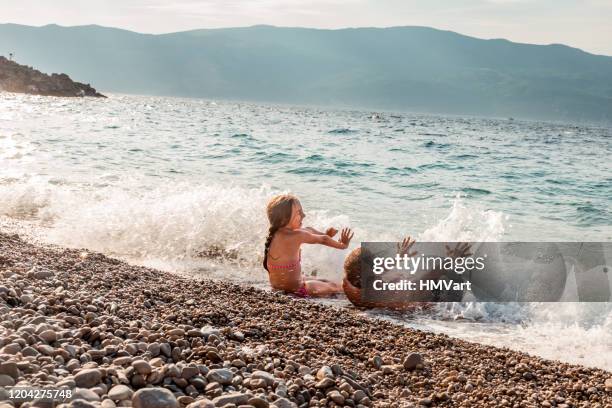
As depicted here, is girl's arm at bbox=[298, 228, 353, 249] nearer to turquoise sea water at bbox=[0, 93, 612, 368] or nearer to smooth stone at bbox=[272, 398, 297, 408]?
turquoise sea water at bbox=[0, 93, 612, 368]

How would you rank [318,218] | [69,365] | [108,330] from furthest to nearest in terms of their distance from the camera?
[318,218] < [108,330] < [69,365]

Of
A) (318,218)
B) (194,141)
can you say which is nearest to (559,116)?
(194,141)

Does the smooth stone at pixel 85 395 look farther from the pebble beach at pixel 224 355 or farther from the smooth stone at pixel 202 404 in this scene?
the smooth stone at pixel 202 404

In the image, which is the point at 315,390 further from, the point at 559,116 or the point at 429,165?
the point at 559,116

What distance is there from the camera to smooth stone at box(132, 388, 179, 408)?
9.24 feet

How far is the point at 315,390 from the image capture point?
354 cm

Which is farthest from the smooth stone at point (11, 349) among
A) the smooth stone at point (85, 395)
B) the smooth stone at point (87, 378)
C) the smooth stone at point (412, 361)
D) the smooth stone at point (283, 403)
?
the smooth stone at point (412, 361)

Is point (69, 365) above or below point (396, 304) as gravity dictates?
above

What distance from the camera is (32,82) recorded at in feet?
275

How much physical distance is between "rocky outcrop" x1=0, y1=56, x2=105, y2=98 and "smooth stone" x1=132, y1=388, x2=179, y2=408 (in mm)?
87737

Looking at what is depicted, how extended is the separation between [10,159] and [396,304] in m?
13.7

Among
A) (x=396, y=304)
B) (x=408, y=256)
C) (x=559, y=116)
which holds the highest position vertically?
(x=559, y=116)

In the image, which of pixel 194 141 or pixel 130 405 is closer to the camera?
pixel 130 405

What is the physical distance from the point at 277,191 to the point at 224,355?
31.2ft
